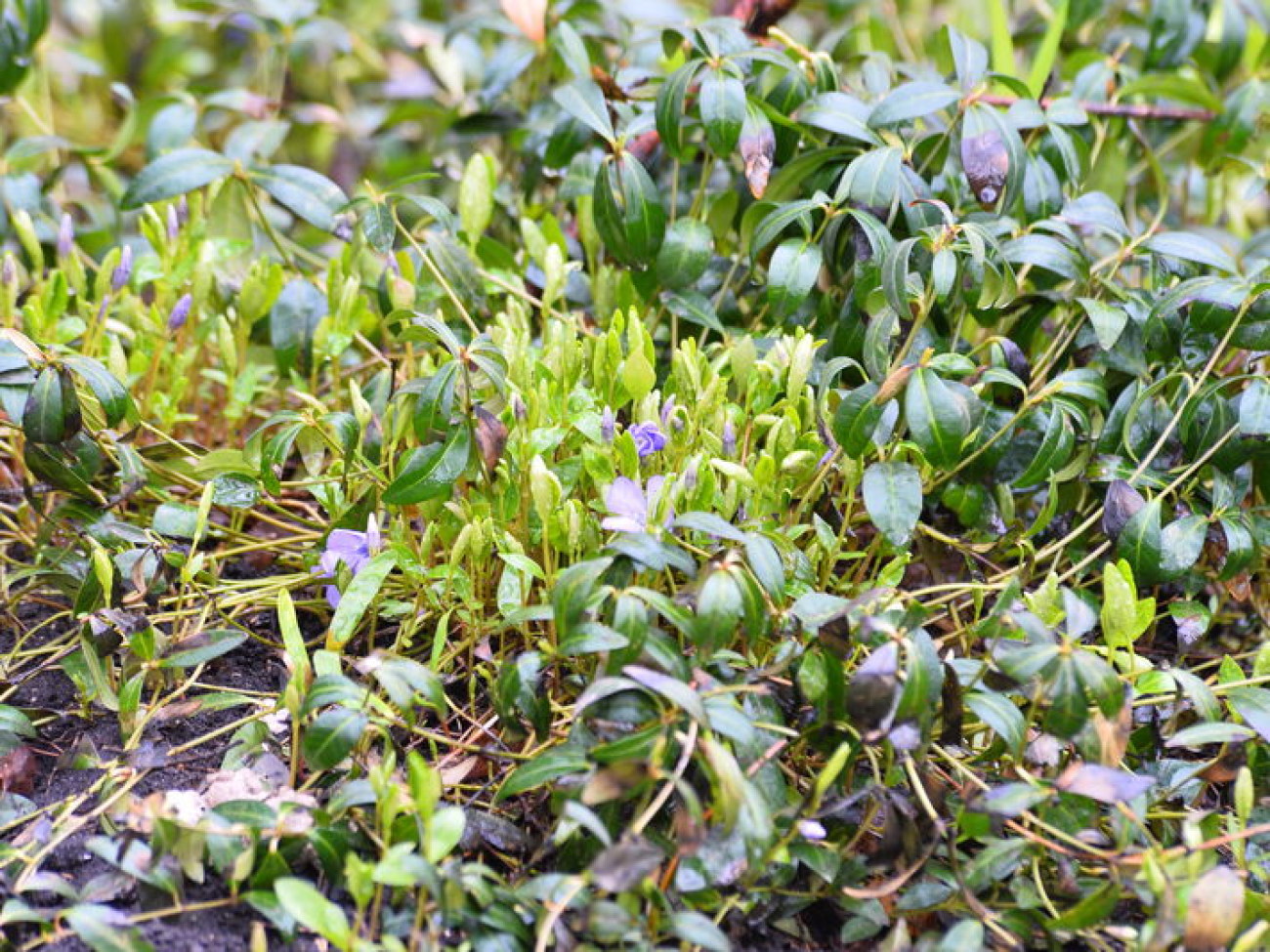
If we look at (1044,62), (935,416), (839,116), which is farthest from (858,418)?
(1044,62)

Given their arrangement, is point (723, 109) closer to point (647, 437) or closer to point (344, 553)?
point (647, 437)

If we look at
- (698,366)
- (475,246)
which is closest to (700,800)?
(698,366)

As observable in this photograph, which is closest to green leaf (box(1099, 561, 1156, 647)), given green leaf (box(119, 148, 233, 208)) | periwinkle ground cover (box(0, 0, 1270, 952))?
periwinkle ground cover (box(0, 0, 1270, 952))

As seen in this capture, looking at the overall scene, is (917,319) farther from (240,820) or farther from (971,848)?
(240,820)

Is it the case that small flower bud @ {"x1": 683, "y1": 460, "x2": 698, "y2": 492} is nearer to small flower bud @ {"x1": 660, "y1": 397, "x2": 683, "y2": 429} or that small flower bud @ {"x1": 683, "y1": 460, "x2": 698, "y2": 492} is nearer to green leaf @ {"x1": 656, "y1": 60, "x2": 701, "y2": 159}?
small flower bud @ {"x1": 660, "y1": 397, "x2": 683, "y2": 429}

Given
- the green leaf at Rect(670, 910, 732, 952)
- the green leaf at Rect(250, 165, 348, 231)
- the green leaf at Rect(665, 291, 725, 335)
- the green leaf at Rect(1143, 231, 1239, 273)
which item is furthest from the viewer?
the green leaf at Rect(250, 165, 348, 231)
